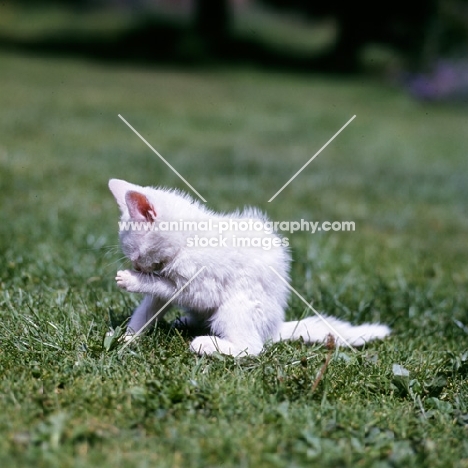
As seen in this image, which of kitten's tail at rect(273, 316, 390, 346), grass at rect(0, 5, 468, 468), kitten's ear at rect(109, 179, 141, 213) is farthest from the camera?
kitten's tail at rect(273, 316, 390, 346)

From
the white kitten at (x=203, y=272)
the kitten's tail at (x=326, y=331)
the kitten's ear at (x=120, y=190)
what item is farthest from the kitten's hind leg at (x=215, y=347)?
the kitten's ear at (x=120, y=190)

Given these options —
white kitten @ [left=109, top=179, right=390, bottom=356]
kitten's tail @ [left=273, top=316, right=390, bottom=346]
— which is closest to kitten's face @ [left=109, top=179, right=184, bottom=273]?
white kitten @ [left=109, top=179, right=390, bottom=356]

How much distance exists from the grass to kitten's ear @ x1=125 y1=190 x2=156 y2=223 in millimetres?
483

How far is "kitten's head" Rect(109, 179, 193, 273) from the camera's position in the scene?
2.76 meters

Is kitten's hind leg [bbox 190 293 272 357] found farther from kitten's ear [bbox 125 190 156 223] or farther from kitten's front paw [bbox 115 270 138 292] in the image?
kitten's ear [bbox 125 190 156 223]

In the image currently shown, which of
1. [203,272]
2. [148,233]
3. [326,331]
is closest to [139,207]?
[148,233]

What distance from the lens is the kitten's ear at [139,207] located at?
8.93ft

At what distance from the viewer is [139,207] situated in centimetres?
276

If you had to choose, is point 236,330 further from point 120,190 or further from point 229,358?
point 120,190

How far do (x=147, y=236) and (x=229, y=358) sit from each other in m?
0.58

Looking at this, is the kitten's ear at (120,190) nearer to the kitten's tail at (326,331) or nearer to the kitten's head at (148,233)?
the kitten's head at (148,233)

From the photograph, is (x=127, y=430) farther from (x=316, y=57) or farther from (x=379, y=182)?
(x=316, y=57)

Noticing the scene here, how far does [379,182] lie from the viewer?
7.88 m

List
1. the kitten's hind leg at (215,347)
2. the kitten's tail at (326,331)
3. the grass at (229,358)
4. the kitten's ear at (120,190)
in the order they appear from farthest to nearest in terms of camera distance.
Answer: the kitten's tail at (326,331) → the kitten's ear at (120,190) → the kitten's hind leg at (215,347) → the grass at (229,358)
